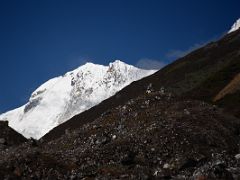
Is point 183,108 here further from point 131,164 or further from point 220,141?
point 131,164

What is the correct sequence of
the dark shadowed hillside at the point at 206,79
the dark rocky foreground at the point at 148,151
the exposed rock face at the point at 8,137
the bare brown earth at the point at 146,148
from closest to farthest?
the dark rocky foreground at the point at 148,151 < the bare brown earth at the point at 146,148 < the exposed rock face at the point at 8,137 < the dark shadowed hillside at the point at 206,79

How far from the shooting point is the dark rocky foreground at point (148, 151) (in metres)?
34.4

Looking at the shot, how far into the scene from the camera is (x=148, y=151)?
37.8 meters

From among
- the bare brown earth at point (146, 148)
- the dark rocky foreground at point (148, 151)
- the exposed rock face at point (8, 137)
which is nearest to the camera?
the dark rocky foreground at point (148, 151)

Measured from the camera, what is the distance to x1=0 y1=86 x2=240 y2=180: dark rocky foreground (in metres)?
34.4


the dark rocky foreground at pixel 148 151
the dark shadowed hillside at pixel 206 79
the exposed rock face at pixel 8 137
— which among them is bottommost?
the dark rocky foreground at pixel 148 151

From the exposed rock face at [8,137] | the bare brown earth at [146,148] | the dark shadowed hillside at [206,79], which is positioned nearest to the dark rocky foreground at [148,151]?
the bare brown earth at [146,148]

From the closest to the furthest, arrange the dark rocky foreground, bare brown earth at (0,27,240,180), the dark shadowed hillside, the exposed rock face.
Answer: the dark rocky foreground, bare brown earth at (0,27,240,180), the exposed rock face, the dark shadowed hillside

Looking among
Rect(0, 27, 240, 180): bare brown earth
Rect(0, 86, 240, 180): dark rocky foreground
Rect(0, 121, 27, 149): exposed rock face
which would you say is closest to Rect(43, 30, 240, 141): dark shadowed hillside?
Rect(0, 27, 240, 180): bare brown earth

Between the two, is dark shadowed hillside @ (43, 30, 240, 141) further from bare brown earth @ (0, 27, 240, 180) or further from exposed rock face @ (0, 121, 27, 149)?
exposed rock face @ (0, 121, 27, 149)

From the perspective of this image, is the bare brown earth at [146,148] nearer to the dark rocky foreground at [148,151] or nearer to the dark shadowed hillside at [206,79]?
the dark rocky foreground at [148,151]

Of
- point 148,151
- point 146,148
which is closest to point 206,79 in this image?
point 146,148

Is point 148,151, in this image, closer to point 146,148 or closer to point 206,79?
point 146,148

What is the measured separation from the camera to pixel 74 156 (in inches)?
1532
